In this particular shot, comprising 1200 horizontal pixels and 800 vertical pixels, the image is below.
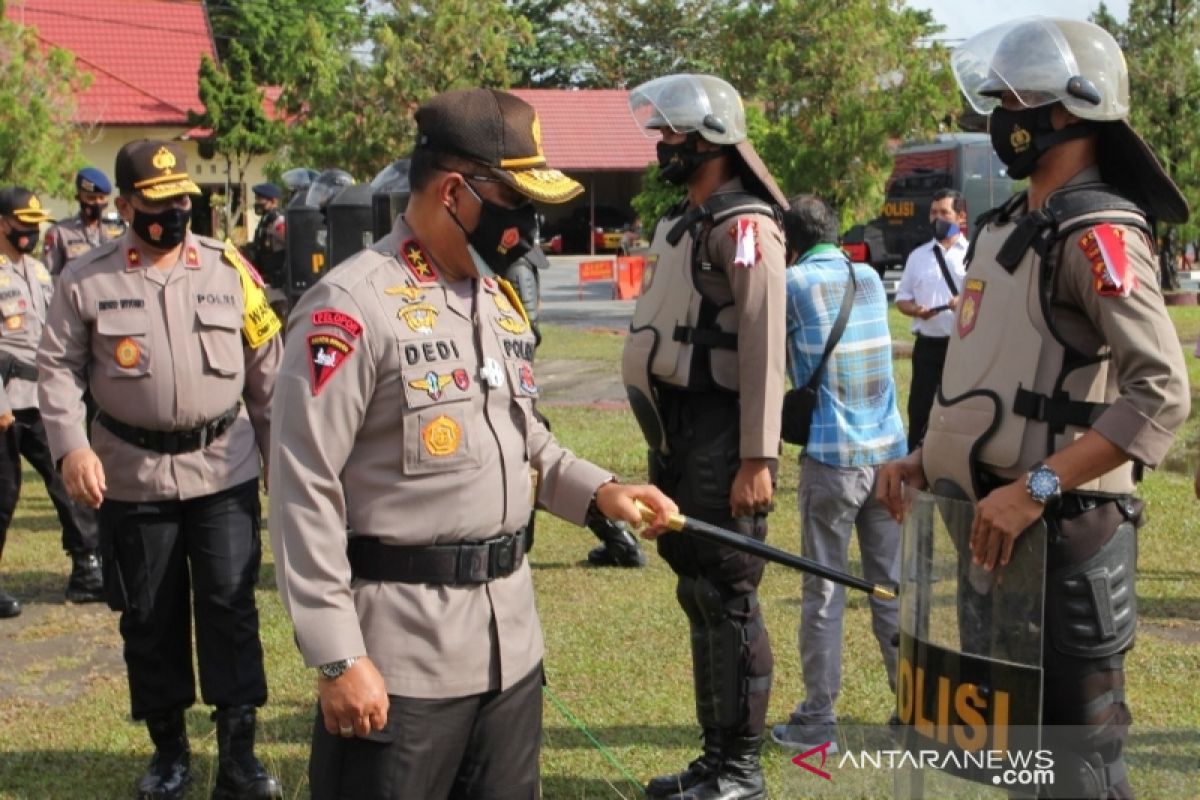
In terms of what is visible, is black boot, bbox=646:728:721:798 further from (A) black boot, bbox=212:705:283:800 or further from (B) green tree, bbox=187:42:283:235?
(B) green tree, bbox=187:42:283:235

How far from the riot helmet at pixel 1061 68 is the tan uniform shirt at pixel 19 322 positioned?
19.9 ft

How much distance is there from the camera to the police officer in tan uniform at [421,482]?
→ 9.94 feet

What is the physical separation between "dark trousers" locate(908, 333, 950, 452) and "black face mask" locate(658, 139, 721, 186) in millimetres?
4728

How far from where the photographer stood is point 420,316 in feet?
10.4

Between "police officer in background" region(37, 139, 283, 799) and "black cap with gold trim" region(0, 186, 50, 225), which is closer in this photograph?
"police officer in background" region(37, 139, 283, 799)

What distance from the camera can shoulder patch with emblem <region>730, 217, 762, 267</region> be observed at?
15.2ft

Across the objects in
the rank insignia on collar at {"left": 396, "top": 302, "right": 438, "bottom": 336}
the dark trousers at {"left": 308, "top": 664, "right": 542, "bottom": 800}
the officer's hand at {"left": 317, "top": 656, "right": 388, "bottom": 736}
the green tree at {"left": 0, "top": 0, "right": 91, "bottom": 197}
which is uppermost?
the green tree at {"left": 0, "top": 0, "right": 91, "bottom": 197}

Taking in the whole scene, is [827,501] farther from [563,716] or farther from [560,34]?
[560,34]

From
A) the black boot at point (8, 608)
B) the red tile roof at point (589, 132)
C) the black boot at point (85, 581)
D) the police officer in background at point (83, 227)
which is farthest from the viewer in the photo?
the red tile roof at point (589, 132)

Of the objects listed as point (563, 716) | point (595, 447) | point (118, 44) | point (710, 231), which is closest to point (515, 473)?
point (710, 231)

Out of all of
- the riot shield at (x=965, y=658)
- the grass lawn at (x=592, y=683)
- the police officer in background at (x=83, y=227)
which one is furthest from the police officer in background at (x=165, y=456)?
the police officer in background at (x=83, y=227)

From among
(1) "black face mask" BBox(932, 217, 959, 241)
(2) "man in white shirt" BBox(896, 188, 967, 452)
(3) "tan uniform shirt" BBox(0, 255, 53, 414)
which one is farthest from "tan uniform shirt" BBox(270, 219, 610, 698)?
(1) "black face mask" BBox(932, 217, 959, 241)

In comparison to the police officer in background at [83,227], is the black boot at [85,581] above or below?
below

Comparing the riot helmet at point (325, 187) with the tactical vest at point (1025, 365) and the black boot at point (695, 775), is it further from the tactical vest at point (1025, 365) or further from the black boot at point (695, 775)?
the tactical vest at point (1025, 365)
